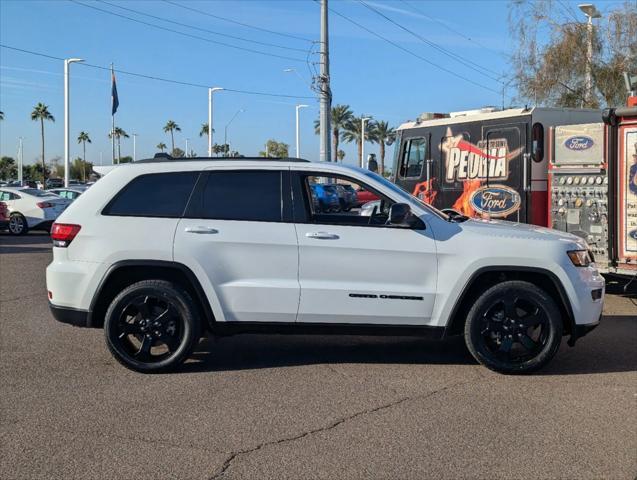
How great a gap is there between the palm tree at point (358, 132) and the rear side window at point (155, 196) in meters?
64.3

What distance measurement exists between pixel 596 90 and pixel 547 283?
17.0 metres

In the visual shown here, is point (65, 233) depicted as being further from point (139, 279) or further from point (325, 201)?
point (325, 201)

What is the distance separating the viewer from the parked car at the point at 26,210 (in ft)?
68.1

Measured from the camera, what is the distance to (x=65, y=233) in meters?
5.95

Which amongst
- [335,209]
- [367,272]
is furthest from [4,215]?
[367,272]

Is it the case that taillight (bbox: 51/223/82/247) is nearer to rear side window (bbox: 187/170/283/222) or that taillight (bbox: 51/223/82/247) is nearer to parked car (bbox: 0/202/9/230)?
rear side window (bbox: 187/170/283/222)

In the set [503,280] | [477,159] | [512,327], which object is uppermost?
[477,159]

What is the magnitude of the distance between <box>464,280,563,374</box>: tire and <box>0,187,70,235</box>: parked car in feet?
57.7

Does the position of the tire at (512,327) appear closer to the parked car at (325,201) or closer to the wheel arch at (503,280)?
the wheel arch at (503,280)

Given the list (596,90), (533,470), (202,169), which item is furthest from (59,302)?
(596,90)

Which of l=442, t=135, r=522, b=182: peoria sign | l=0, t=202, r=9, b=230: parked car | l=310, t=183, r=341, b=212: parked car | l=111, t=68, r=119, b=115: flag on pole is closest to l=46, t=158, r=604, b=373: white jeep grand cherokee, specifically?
l=310, t=183, r=341, b=212: parked car

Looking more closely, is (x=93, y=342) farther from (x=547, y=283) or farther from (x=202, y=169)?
(x=547, y=283)

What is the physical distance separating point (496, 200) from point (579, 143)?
62.7 inches

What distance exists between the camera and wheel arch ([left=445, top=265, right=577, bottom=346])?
582 cm
